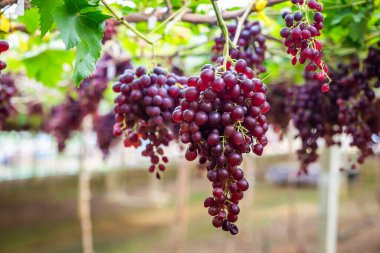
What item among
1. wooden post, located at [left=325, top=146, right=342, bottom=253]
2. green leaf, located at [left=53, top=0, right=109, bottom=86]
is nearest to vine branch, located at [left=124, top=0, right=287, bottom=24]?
green leaf, located at [left=53, top=0, right=109, bottom=86]

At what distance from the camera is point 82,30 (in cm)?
99

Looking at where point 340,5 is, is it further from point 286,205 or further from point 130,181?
point 130,181

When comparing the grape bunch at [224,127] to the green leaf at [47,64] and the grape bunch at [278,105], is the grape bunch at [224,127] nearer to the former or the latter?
the green leaf at [47,64]

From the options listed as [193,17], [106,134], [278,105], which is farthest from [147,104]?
[278,105]

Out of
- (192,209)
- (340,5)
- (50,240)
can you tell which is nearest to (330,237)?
(340,5)

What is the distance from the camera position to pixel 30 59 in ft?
7.35

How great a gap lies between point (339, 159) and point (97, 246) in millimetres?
5351

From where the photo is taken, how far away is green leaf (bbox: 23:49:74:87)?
2.20 m

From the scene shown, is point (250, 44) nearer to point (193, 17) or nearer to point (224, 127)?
point (193, 17)

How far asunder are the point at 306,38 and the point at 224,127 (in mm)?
298

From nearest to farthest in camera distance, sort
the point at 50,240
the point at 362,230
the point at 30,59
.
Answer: the point at 30,59, the point at 362,230, the point at 50,240

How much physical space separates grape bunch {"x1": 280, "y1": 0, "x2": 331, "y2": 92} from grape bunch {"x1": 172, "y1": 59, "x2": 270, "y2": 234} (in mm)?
137

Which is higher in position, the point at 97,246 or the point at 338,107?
the point at 338,107

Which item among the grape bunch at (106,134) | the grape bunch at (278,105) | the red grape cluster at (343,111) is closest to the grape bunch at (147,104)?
the red grape cluster at (343,111)
